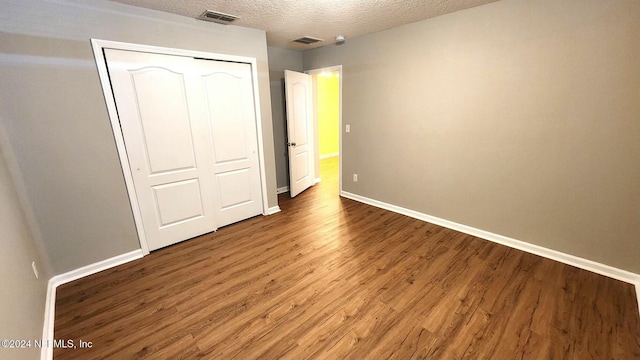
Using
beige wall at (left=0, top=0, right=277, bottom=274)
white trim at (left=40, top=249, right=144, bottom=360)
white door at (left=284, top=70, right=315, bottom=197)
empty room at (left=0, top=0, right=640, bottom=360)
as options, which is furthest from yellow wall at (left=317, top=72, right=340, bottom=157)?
white trim at (left=40, top=249, right=144, bottom=360)

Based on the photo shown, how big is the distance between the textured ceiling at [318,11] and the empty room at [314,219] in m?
0.03

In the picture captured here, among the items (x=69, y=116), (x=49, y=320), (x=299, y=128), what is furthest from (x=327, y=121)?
(x=49, y=320)

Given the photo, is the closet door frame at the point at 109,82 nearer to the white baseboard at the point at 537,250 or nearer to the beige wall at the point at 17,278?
the beige wall at the point at 17,278

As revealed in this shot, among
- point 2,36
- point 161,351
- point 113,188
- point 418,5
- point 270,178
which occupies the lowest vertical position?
point 161,351

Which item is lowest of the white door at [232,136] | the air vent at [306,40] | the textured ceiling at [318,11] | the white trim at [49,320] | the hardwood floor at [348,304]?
the hardwood floor at [348,304]

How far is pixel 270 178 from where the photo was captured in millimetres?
3637

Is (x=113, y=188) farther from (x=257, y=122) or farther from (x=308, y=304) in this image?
(x=308, y=304)

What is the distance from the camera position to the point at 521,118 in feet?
8.02

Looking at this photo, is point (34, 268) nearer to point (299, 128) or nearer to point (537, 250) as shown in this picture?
point (299, 128)

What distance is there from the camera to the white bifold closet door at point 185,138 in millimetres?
2459

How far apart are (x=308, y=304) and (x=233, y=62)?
2763mm

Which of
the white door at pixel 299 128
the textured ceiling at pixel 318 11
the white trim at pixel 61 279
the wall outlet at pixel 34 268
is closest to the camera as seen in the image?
the white trim at pixel 61 279

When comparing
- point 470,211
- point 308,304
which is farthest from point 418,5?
point 308,304

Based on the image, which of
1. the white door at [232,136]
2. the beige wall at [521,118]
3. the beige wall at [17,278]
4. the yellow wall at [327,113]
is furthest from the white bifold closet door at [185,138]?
the yellow wall at [327,113]
